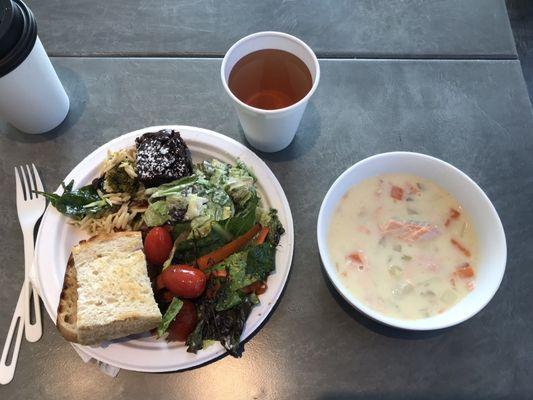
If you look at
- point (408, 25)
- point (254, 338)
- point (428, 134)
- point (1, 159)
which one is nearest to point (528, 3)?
point (408, 25)

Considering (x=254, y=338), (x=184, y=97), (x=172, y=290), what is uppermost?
(x=184, y=97)

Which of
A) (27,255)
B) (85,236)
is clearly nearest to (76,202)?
(85,236)

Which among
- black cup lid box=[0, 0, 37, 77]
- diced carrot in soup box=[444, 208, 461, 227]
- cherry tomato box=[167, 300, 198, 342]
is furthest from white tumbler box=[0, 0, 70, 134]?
diced carrot in soup box=[444, 208, 461, 227]

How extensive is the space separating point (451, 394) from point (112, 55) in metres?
1.75

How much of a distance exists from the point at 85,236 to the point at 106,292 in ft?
0.89

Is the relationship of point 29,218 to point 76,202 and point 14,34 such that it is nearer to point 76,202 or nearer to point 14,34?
point 76,202

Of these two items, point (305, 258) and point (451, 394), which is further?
point (305, 258)

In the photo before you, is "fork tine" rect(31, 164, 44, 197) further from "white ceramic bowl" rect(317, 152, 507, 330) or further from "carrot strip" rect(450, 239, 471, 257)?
"carrot strip" rect(450, 239, 471, 257)

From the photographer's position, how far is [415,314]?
132cm

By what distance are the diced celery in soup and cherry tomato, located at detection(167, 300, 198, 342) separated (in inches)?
18.4

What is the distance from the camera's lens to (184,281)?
4.55 feet

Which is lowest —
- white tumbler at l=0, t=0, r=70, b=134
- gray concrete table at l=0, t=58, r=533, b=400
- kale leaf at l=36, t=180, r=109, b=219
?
gray concrete table at l=0, t=58, r=533, b=400

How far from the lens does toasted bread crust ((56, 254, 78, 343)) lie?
4.57ft

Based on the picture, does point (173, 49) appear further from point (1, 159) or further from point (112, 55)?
point (1, 159)
